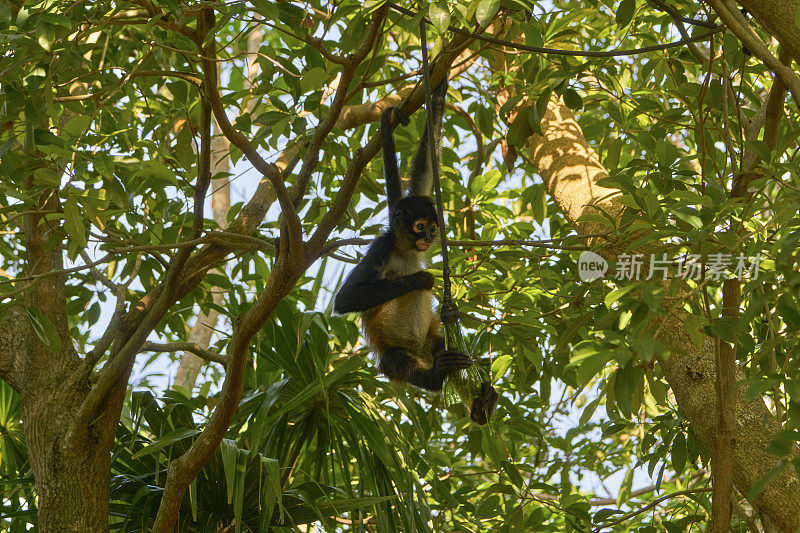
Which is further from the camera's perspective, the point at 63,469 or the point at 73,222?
the point at 63,469

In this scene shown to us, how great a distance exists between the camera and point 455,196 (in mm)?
3963

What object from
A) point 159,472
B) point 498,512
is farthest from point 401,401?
point 159,472

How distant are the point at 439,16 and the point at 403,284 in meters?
1.79

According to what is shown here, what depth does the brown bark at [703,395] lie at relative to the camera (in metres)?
2.28

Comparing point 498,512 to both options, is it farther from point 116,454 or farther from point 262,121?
point 262,121

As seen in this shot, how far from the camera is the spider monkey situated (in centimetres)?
339

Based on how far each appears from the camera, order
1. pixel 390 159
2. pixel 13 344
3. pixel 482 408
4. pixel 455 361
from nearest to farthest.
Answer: pixel 455 361
pixel 482 408
pixel 390 159
pixel 13 344

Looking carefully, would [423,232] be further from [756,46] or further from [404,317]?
[756,46]

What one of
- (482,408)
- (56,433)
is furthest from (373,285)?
(56,433)

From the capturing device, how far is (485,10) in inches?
68.5

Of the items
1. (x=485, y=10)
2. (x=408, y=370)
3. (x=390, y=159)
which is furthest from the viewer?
(x=408, y=370)

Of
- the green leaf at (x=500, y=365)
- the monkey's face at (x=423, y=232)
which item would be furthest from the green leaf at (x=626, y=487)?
the monkey's face at (x=423, y=232)

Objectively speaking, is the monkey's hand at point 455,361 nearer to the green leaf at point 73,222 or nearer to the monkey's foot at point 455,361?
the monkey's foot at point 455,361

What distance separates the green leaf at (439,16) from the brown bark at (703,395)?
2.33ft
